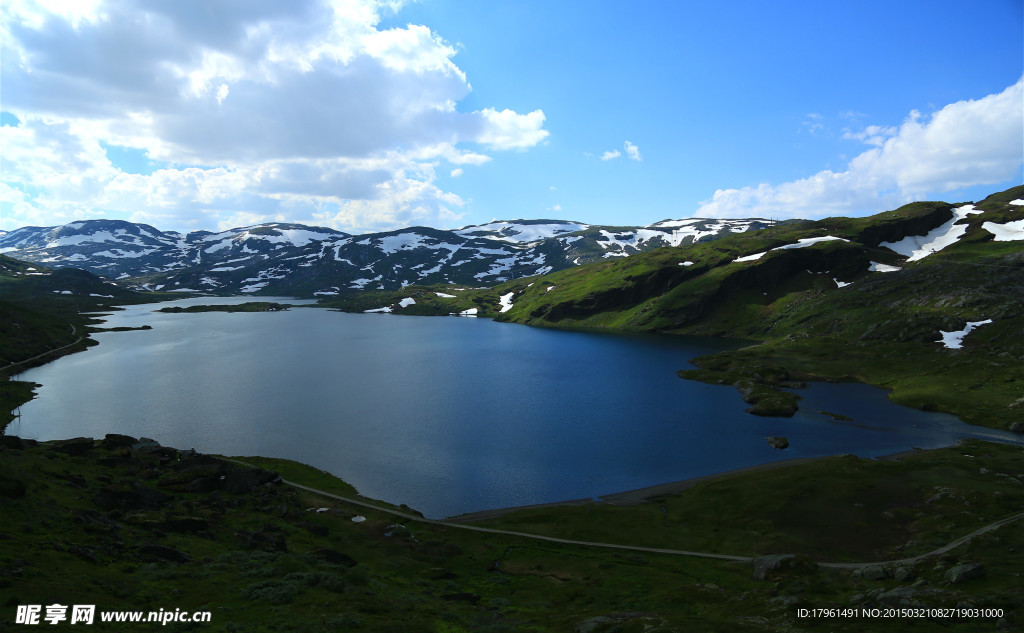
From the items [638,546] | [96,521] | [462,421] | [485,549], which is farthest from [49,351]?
[638,546]

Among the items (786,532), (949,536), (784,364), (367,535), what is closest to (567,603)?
(367,535)

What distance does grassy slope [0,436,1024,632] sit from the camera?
29.5 m

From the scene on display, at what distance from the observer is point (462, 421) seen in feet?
313

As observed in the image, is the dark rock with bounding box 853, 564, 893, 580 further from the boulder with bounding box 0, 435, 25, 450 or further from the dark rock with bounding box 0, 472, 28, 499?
the boulder with bounding box 0, 435, 25, 450

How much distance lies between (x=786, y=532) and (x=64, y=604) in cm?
6189

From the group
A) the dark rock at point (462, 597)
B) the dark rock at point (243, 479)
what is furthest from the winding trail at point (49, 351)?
the dark rock at point (462, 597)

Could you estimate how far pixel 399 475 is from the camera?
235 feet

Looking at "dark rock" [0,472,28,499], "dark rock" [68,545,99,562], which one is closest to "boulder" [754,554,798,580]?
"dark rock" [68,545,99,562]

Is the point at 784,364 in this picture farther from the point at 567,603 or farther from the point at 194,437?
the point at 194,437

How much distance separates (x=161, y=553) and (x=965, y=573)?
5843cm

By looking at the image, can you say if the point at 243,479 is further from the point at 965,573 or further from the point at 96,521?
the point at 965,573

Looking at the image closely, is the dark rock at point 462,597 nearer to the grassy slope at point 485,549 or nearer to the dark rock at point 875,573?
the grassy slope at point 485,549

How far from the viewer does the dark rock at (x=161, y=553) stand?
35.6 m

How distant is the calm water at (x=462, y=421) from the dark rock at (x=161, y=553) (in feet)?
99.8
